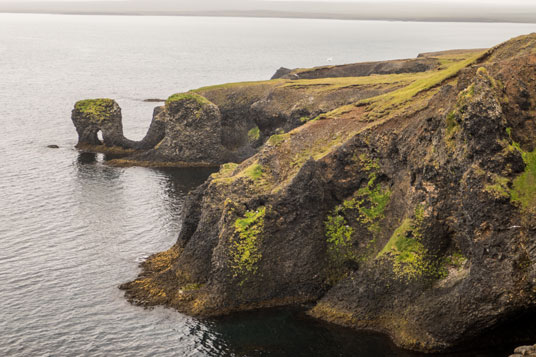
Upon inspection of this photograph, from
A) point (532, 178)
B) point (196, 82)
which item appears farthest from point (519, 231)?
point (196, 82)

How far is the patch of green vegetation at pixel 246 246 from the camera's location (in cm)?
4478

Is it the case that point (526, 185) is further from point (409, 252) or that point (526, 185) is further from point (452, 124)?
point (409, 252)

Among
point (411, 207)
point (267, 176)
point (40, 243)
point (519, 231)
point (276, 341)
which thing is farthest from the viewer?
point (40, 243)

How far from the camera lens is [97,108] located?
93750mm

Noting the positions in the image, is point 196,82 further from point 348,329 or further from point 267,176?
point 348,329

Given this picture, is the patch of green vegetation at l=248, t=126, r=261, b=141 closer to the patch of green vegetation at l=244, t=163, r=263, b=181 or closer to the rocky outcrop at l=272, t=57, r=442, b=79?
the rocky outcrop at l=272, t=57, r=442, b=79

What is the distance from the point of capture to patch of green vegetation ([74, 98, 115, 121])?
9325 cm

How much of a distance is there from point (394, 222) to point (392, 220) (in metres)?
0.30

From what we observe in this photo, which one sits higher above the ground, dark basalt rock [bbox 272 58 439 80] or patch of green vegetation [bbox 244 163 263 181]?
dark basalt rock [bbox 272 58 439 80]

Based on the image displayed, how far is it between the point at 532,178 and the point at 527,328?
29.6 feet

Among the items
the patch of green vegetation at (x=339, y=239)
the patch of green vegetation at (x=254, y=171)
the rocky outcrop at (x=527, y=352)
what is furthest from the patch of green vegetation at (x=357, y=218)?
the rocky outcrop at (x=527, y=352)

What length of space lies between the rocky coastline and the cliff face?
0.09 m

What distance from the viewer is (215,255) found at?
151ft

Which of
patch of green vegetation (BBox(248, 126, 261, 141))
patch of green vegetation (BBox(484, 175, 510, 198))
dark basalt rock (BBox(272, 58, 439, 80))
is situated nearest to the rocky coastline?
patch of green vegetation (BBox(484, 175, 510, 198))
